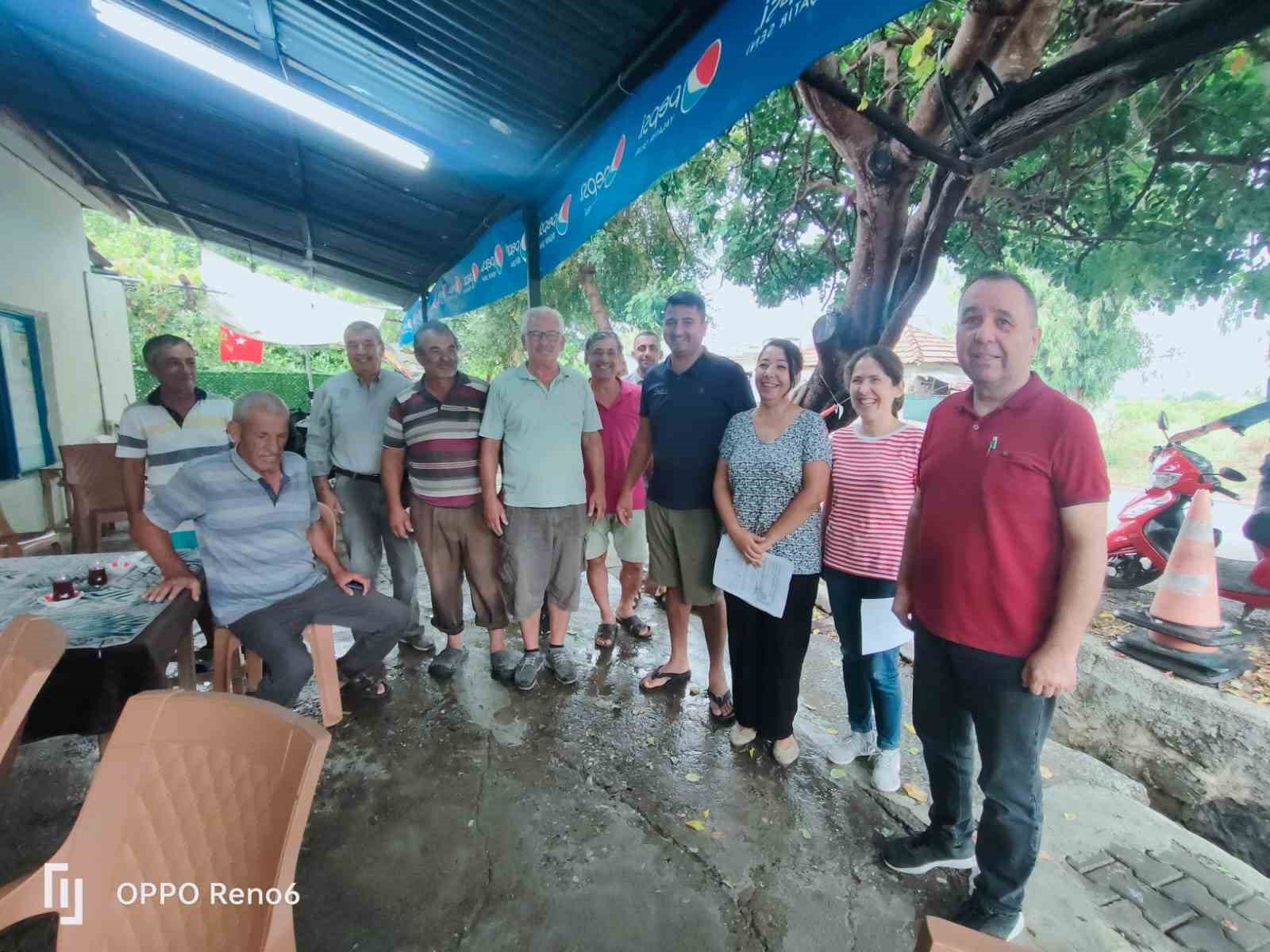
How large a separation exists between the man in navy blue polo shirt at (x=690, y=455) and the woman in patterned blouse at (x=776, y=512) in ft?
0.51

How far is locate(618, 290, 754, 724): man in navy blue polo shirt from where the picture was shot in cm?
262

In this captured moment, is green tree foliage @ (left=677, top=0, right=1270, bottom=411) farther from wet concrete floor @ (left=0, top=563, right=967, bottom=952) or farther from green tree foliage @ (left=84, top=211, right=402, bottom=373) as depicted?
green tree foliage @ (left=84, top=211, right=402, bottom=373)

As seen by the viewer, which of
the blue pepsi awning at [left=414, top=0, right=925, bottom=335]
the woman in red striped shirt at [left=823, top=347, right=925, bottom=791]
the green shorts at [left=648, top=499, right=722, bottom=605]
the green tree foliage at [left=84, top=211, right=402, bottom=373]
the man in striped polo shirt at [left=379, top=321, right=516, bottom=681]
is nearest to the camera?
the blue pepsi awning at [left=414, top=0, right=925, bottom=335]

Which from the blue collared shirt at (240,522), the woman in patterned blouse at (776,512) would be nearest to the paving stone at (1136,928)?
the woman in patterned blouse at (776,512)

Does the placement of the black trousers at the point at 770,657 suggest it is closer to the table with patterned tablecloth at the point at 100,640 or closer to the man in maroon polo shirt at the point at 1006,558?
the man in maroon polo shirt at the point at 1006,558

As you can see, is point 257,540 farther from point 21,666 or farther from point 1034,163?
point 1034,163

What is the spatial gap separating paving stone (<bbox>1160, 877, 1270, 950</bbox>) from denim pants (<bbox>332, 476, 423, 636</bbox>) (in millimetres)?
3498

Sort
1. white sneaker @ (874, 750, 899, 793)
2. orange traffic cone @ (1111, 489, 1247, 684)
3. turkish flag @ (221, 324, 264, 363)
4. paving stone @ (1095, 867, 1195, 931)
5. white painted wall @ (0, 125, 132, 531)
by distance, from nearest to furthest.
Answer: paving stone @ (1095, 867, 1195, 931)
white sneaker @ (874, 750, 899, 793)
orange traffic cone @ (1111, 489, 1247, 684)
white painted wall @ (0, 125, 132, 531)
turkish flag @ (221, 324, 264, 363)

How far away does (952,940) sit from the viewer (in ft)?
2.80

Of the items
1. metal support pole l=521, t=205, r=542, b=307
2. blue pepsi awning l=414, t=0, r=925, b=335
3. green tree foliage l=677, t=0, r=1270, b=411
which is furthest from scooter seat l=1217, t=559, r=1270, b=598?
metal support pole l=521, t=205, r=542, b=307

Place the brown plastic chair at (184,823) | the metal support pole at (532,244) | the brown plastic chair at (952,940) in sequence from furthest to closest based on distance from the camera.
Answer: the metal support pole at (532,244) < the brown plastic chair at (184,823) < the brown plastic chair at (952,940)

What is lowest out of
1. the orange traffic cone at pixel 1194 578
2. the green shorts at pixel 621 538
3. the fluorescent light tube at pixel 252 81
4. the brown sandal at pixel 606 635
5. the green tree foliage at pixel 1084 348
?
the brown sandal at pixel 606 635

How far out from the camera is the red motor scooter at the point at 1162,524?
4.43 meters

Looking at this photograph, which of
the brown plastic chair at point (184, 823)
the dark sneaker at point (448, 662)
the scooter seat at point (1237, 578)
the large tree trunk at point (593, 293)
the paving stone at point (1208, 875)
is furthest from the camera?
the large tree trunk at point (593, 293)
